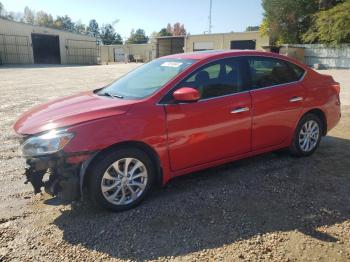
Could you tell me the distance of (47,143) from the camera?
351 centimetres

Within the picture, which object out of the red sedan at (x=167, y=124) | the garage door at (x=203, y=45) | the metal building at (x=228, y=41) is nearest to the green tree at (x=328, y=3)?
the metal building at (x=228, y=41)

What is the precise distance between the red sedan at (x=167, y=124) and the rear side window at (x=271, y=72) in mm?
16

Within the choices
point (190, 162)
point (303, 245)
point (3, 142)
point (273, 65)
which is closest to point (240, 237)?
point (303, 245)

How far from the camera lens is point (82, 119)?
3648mm

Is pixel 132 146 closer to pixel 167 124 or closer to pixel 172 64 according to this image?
pixel 167 124

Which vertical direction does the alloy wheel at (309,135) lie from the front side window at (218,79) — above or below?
below

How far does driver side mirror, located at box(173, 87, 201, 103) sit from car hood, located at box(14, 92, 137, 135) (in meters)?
0.48

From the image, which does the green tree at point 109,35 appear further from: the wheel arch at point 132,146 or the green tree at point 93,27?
the wheel arch at point 132,146

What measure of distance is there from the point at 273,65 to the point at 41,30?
4547 centimetres

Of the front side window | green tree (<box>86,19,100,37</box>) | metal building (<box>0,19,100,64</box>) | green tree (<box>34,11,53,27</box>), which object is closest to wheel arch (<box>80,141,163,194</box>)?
the front side window

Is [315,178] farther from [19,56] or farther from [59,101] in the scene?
[19,56]

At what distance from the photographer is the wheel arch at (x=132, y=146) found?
357 cm

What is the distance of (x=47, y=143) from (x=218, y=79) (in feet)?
7.28

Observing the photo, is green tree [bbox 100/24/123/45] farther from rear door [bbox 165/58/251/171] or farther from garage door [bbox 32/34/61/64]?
rear door [bbox 165/58/251/171]
